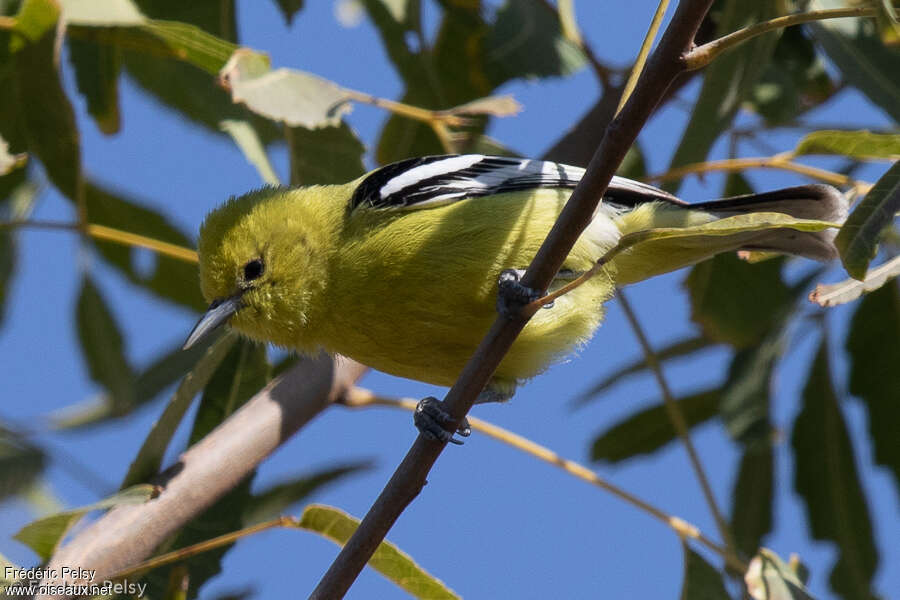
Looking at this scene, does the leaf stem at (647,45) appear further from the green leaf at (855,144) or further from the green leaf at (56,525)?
the green leaf at (56,525)

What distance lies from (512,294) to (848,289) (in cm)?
82

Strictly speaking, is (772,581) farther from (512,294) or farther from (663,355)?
(663,355)

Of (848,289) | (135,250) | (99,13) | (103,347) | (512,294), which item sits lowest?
(848,289)

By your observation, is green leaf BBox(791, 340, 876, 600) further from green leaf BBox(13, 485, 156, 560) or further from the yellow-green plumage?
green leaf BBox(13, 485, 156, 560)

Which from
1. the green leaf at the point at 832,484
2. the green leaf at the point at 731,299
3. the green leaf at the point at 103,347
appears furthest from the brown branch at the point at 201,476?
the green leaf at the point at 832,484

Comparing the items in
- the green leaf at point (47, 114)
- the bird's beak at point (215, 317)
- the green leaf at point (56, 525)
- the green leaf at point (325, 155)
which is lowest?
the green leaf at point (56, 525)

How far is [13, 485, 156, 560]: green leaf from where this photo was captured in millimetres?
2783

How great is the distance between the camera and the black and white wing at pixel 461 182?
342cm

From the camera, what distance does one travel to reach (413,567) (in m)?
2.96

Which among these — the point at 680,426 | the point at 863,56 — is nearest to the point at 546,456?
the point at 680,426

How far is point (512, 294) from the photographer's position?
275 centimetres

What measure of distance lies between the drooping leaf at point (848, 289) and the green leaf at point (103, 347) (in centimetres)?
290

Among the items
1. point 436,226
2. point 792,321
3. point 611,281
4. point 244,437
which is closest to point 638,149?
point 792,321

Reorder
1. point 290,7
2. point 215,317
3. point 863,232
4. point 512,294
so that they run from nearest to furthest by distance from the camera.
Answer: point 863,232
point 512,294
point 215,317
point 290,7
